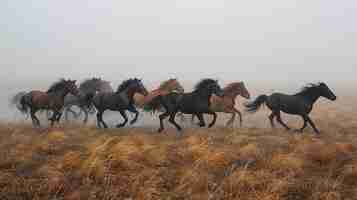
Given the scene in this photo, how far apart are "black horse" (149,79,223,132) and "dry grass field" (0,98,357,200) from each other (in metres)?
2.16

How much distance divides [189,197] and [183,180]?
61 centimetres

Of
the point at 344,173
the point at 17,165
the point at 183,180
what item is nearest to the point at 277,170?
the point at 344,173

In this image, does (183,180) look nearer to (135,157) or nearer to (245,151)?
(135,157)

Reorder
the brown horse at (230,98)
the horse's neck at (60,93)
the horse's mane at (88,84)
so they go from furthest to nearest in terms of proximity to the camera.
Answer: the horse's mane at (88,84)
the brown horse at (230,98)
the horse's neck at (60,93)

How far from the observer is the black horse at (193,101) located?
12078mm

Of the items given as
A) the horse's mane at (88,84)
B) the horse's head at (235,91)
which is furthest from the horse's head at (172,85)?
the horse's mane at (88,84)

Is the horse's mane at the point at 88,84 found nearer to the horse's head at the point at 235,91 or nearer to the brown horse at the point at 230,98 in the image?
the brown horse at the point at 230,98

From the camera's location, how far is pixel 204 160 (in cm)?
780

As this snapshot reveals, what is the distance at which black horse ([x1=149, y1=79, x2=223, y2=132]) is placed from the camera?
39.6 ft

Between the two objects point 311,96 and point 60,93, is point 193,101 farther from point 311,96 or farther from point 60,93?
point 60,93

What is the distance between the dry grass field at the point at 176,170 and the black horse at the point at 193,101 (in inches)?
85.1

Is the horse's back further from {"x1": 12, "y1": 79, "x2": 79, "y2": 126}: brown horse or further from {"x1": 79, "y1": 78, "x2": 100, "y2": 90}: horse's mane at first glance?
{"x1": 79, "y1": 78, "x2": 100, "y2": 90}: horse's mane

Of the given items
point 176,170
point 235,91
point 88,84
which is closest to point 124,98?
point 88,84

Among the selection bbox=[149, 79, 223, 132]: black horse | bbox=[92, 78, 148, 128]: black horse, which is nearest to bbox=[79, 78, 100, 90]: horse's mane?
bbox=[92, 78, 148, 128]: black horse
